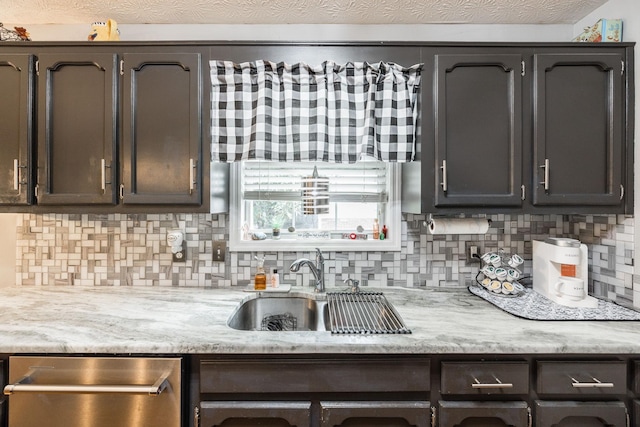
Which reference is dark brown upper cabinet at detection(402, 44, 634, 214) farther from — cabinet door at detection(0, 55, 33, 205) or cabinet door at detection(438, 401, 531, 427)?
cabinet door at detection(0, 55, 33, 205)

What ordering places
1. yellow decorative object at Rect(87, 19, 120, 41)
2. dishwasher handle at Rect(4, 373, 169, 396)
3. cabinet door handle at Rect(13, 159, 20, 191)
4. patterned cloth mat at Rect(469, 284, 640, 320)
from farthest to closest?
1. yellow decorative object at Rect(87, 19, 120, 41)
2. cabinet door handle at Rect(13, 159, 20, 191)
3. patterned cloth mat at Rect(469, 284, 640, 320)
4. dishwasher handle at Rect(4, 373, 169, 396)

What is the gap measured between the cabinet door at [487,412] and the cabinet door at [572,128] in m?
0.93

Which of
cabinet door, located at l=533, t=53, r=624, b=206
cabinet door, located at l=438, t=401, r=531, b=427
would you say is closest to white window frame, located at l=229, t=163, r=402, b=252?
cabinet door, located at l=533, t=53, r=624, b=206

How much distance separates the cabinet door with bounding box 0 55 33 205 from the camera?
5.50ft

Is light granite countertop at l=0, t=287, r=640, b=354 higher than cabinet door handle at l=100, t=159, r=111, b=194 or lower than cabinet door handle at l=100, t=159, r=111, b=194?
lower

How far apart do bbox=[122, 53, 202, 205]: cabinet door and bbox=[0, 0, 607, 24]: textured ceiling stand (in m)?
0.39

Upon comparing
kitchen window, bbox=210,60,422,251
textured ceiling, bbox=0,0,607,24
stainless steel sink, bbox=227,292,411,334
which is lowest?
stainless steel sink, bbox=227,292,411,334

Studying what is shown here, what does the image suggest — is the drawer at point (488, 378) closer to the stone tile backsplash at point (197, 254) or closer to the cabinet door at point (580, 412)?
the cabinet door at point (580, 412)

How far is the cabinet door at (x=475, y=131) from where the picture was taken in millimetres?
1698

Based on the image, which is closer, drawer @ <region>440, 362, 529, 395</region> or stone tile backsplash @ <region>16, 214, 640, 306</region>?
drawer @ <region>440, 362, 529, 395</region>

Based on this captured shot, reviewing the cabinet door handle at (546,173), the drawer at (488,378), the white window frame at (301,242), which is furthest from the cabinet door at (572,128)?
the drawer at (488,378)

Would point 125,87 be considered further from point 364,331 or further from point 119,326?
point 364,331

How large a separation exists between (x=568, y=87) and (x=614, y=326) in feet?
3.57

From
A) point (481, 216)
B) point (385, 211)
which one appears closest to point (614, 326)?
point (481, 216)
